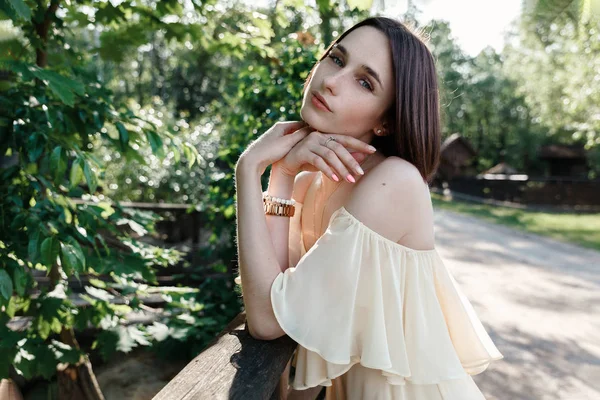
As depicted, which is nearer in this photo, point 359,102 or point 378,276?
point 378,276

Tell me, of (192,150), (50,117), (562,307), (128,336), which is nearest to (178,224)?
(128,336)

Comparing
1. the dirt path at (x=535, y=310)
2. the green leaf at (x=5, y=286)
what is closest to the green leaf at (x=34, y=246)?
the green leaf at (x=5, y=286)

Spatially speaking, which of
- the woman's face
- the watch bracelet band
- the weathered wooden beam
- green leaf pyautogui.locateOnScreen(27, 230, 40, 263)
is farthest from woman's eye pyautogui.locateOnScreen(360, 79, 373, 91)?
green leaf pyautogui.locateOnScreen(27, 230, 40, 263)

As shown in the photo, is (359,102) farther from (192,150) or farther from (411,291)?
(192,150)

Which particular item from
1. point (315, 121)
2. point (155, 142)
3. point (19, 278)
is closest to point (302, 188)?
point (315, 121)

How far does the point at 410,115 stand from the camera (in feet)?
4.91

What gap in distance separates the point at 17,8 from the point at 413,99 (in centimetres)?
112

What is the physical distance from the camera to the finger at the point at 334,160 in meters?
1.44

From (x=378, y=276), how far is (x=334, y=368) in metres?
0.27

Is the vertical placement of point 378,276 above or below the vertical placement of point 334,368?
above

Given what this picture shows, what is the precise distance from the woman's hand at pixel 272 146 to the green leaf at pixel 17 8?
0.70 meters

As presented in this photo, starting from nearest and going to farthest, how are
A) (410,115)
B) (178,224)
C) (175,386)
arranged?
1. (175,386)
2. (410,115)
3. (178,224)

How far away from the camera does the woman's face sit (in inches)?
58.8

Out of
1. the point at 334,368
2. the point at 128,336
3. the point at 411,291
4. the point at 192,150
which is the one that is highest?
the point at 192,150
